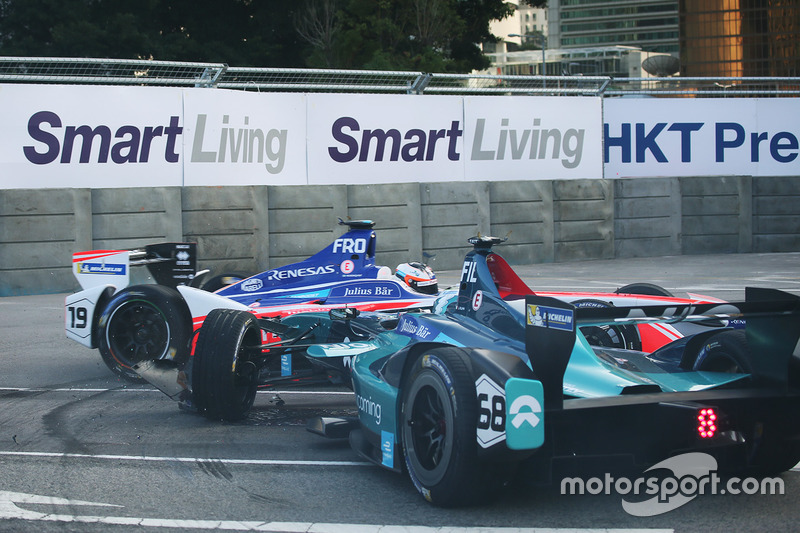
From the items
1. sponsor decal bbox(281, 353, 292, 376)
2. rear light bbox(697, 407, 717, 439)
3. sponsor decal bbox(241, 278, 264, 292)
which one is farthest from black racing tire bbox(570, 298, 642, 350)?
sponsor decal bbox(241, 278, 264, 292)

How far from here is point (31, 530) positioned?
4188 millimetres

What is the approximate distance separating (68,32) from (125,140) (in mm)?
16306

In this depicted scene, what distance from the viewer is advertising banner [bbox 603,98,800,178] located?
60.5 ft

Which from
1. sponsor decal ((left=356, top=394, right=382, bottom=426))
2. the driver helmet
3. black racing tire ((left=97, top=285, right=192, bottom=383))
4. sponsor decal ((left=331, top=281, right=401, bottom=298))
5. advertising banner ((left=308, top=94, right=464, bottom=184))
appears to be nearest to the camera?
sponsor decal ((left=356, top=394, right=382, bottom=426))

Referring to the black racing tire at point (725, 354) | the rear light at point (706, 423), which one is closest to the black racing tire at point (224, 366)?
the black racing tire at point (725, 354)

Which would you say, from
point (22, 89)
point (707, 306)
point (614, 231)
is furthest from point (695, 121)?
point (707, 306)

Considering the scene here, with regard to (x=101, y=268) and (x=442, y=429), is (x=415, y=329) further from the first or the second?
(x=101, y=268)

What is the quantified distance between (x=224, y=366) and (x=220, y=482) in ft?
3.71

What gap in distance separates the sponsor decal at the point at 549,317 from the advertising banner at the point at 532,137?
42.9 ft

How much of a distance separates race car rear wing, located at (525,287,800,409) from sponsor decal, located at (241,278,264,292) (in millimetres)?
5440

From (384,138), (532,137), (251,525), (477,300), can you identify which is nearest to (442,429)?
(251,525)

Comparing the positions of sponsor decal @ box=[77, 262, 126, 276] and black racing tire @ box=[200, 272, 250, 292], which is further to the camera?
black racing tire @ box=[200, 272, 250, 292]

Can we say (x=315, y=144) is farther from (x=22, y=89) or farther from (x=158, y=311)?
(x=158, y=311)

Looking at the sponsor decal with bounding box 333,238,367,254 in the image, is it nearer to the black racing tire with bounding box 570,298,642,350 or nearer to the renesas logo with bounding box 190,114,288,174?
the black racing tire with bounding box 570,298,642,350
